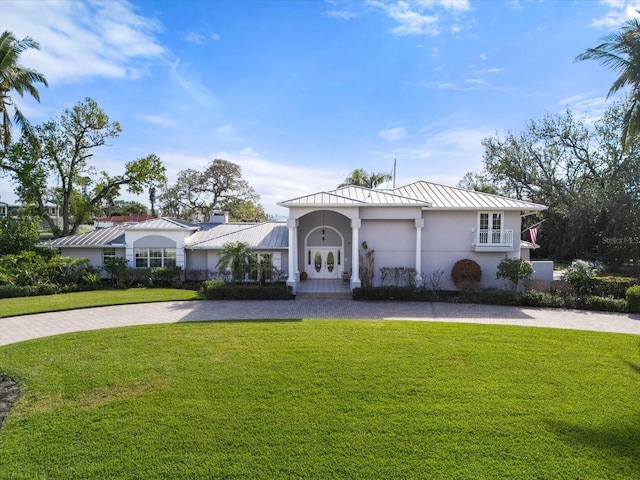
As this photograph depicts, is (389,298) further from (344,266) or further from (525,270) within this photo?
(525,270)

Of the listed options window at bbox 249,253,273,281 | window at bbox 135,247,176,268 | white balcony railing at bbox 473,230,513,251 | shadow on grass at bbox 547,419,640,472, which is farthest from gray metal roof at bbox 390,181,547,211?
window at bbox 135,247,176,268

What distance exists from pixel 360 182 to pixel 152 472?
122ft

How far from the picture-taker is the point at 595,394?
23.5 ft

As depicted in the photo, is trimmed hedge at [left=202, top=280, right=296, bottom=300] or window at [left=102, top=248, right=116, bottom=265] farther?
window at [left=102, top=248, right=116, bottom=265]

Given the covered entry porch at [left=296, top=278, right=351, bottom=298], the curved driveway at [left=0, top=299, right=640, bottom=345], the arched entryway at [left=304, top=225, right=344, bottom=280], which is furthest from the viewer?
→ the arched entryway at [left=304, top=225, right=344, bottom=280]

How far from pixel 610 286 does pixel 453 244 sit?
Answer: 7.07 meters

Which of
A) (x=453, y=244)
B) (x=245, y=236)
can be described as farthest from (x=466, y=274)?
(x=245, y=236)

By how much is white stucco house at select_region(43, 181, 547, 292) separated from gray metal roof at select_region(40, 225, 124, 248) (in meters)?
0.06

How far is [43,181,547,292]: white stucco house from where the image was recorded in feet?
61.6

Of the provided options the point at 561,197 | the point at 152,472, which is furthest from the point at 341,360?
the point at 561,197

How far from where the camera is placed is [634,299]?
49.4ft

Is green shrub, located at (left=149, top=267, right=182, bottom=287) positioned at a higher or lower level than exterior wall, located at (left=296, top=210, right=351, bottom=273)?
lower

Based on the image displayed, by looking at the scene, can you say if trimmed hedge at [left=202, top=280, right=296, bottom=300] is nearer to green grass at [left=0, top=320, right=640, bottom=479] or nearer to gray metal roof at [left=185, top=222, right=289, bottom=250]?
gray metal roof at [left=185, top=222, right=289, bottom=250]

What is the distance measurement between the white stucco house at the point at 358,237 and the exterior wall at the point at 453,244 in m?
0.05
